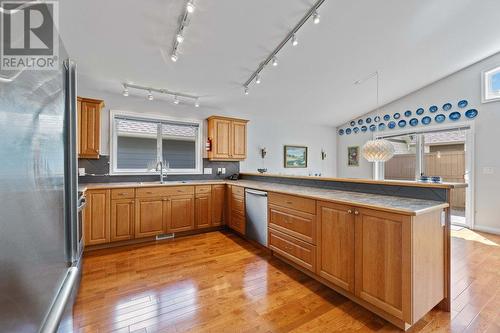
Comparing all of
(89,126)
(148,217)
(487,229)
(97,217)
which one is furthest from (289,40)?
(487,229)

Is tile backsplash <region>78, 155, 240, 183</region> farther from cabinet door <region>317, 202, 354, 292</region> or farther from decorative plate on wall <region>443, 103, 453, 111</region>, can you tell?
decorative plate on wall <region>443, 103, 453, 111</region>

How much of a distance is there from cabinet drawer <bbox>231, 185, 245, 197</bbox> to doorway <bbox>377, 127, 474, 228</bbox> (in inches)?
168

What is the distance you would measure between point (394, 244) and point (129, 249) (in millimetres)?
3358

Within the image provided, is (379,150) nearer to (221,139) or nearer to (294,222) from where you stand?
(294,222)

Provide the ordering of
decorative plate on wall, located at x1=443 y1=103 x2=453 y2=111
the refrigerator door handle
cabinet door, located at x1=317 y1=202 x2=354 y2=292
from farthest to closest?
decorative plate on wall, located at x1=443 y1=103 x2=453 y2=111 → cabinet door, located at x1=317 y1=202 x2=354 y2=292 → the refrigerator door handle

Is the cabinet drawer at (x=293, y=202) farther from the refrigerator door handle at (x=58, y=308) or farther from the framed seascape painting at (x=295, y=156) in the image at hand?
the framed seascape painting at (x=295, y=156)

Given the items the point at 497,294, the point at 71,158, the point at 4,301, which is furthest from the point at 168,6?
the point at 497,294

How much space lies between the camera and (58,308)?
2.42ft

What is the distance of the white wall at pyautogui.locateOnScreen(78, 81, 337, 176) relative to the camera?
3.93 m

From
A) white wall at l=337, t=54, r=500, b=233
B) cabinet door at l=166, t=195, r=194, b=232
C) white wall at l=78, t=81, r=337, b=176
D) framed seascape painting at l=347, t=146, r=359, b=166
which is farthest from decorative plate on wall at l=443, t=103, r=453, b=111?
cabinet door at l=166, t=195, r=194, b=232

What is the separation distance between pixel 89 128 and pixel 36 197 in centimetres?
349

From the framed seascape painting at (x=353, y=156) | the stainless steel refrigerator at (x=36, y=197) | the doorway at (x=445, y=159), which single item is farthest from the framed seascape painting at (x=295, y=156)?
the stainless steel refrigerator at (x=36, y=197)

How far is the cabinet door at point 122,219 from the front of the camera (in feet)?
11.1

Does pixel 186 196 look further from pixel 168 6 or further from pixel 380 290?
pixel 380 290
